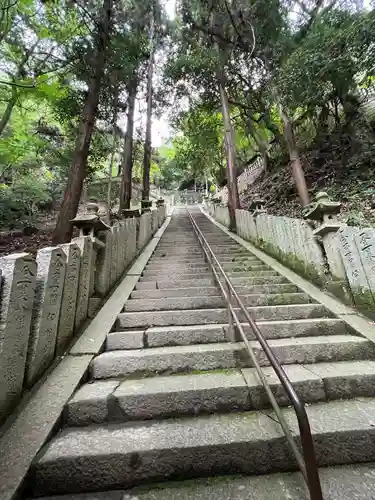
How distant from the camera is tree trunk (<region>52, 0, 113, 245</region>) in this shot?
550cm

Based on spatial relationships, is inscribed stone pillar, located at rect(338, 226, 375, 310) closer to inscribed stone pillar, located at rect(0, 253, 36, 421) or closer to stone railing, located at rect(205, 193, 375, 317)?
stone railing, located at rect(205, 193, 375, 317)

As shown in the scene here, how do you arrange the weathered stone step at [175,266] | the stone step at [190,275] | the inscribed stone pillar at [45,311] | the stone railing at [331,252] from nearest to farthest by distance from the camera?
the inscribed stone pillar at [45,311]
the stone railing at [331,252]
the stone step at [190,275]
the weathered stone step at [175,266]

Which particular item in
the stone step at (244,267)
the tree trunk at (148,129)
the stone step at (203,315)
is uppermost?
the tree trunk at (148,129)

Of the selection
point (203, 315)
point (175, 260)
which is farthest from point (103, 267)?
point (175, 260)

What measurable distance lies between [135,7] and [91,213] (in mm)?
8334

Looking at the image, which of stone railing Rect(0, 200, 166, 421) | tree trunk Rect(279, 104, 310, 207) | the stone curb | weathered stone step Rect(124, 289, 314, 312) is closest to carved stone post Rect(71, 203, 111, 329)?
stone railing Rect(0, 200, 166, 421)

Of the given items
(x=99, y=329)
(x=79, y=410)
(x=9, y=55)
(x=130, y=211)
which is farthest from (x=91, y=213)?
(x=9, y=55)

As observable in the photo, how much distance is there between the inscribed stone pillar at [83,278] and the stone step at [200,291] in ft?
3.09

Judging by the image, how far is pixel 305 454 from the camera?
3.60ft

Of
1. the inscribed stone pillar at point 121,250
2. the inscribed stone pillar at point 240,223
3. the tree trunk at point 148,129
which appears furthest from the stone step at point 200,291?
the tree trunk at point 148,129

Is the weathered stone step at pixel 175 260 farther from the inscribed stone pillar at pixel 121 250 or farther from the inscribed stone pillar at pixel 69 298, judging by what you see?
the inscribed stone pillar at pixel 69 298

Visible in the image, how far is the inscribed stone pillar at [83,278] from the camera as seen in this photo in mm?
3023

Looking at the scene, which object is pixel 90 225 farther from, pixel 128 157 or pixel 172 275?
pixel 128 157

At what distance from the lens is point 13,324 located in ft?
6.20
